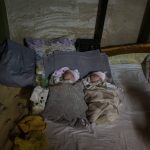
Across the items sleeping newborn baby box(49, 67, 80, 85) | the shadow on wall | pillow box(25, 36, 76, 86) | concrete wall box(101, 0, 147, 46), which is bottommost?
the shadow on wall

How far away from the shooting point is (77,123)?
165 centimetres

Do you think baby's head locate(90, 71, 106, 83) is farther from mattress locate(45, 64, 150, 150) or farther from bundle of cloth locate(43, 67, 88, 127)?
mattress locate(45, 64, 150, 150)

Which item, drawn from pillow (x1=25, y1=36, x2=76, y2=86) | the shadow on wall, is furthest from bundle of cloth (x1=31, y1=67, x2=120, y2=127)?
pillow (x1=25, y1=36, x2=76, y2=86)

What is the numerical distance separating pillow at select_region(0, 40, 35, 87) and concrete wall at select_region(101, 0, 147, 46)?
0.84m

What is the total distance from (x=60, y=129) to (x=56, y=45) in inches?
36.4

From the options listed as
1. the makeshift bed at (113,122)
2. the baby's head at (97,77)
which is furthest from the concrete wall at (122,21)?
the baby's head at (97,77)

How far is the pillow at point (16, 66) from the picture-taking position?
6.37 ft

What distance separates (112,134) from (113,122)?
0.37 feet

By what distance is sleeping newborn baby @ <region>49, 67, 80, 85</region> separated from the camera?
1.97 m

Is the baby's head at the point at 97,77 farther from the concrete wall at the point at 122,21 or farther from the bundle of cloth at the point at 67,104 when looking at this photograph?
the concrete wall at the point at 122,21

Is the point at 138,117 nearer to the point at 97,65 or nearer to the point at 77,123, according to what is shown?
the point at 77,123

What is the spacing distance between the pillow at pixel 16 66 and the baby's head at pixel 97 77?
0.52 m

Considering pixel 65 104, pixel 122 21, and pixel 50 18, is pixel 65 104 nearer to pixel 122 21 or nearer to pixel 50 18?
pixel 50 18

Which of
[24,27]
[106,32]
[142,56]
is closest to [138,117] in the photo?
[142,56]
